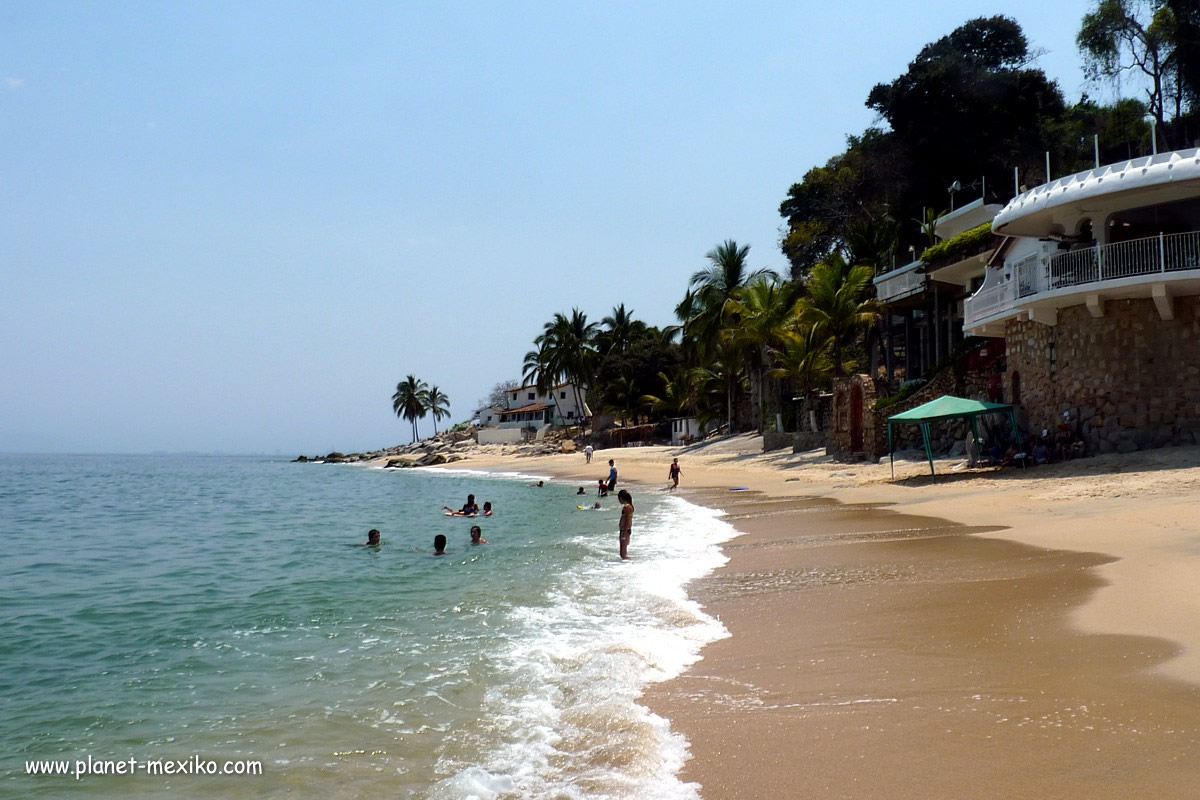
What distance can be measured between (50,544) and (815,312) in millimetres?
26540

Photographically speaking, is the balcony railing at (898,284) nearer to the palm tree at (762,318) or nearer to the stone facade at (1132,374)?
the palm tree at (762,318)

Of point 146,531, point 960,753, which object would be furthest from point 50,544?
point 960,753

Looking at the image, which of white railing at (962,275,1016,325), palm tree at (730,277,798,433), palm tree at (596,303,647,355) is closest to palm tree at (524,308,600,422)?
palm tree at (596,303,647,355)

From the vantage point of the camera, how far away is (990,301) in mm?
22953

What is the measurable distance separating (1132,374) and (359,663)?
1757 cm

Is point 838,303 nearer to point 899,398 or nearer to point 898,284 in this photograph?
point 898,284

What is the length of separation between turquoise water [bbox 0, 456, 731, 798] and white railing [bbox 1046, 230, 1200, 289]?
984 cm

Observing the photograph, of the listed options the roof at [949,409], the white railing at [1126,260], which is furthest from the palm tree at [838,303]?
the white railing at [1126,260]

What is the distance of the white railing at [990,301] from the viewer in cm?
2136

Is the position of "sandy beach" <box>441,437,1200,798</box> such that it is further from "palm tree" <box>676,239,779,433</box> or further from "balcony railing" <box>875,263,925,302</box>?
"palm tree" <box>676,239,779,433</box>

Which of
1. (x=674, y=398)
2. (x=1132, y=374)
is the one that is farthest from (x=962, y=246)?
(x=674, y=398)

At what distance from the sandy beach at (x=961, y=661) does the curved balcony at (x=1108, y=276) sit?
517 centimetres

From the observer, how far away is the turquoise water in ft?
16.5

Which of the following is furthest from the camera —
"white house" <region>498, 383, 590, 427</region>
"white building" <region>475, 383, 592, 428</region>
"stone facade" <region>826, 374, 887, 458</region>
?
"white building" <region>475, 383, 592, 428</region>
